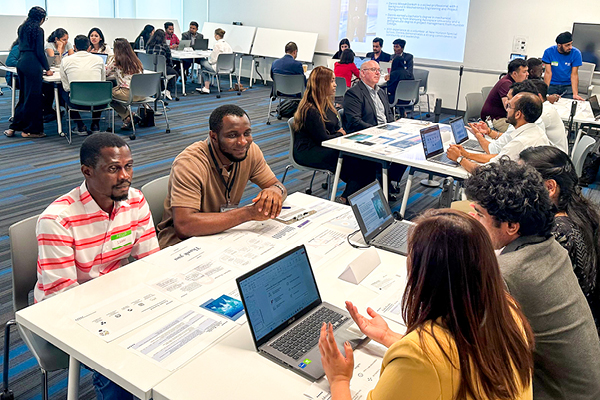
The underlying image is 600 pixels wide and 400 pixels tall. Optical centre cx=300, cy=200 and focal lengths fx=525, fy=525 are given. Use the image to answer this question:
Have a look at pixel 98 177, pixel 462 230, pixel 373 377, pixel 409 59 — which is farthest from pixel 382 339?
pixel 409 59

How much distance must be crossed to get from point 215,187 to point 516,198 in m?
1.49

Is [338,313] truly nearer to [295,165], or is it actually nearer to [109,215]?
[109,215]

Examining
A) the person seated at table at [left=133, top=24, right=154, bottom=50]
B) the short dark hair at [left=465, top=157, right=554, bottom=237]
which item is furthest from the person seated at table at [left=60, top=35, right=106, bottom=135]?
the short dark hair at [left=465, top=157, right=554, bottom=237]

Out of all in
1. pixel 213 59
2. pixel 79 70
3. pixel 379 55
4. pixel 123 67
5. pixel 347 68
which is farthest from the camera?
pixel 213 59

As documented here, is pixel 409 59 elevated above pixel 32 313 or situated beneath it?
elevated above

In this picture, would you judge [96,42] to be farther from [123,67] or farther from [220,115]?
[220,115]

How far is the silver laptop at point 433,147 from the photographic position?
3.91 m

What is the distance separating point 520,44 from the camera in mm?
8602

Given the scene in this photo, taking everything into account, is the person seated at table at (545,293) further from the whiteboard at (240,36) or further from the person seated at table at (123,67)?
the whiteboard at (240,36)

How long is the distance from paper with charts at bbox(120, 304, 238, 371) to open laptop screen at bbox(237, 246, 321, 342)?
0.17 meters

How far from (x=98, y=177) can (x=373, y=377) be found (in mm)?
1291

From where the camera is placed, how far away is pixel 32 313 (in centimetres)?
175

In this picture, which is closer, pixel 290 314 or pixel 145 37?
pixel 290 314

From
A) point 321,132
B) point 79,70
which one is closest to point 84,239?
point 321,132
